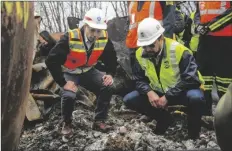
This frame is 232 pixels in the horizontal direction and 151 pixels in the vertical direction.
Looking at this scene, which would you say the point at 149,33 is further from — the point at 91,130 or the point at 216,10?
the point at 91,130

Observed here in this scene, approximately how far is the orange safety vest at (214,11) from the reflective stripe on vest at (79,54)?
1.07 metres

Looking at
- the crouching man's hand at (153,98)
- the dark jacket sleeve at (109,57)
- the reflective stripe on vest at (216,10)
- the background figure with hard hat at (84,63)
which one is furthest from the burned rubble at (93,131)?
the reflective stripe on vest at (216,10)

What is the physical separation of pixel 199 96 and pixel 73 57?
1433 millimetres

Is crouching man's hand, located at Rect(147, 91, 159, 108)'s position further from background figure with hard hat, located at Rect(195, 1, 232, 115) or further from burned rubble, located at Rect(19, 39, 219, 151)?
background figure with hard hat, located at Rect(195, 1, 232, 115)

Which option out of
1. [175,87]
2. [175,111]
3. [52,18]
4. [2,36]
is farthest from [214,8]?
[52,18]

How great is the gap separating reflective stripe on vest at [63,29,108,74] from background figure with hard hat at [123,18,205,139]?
52 centimetres

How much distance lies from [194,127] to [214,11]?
1190 mm

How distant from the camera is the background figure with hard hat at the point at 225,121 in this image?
1997 millimetres

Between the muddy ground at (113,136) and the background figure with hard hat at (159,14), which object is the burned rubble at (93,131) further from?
the background figure with hard hat at (159,14)

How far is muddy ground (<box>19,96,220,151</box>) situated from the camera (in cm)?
418

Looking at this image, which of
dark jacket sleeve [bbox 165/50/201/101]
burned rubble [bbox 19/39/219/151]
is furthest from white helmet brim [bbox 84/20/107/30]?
burned rubble [bbox 19/39/219/151]

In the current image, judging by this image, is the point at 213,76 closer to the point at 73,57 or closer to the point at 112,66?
the point at 112,66

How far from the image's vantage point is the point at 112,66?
4.86m

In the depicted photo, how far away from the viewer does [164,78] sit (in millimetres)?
4168
